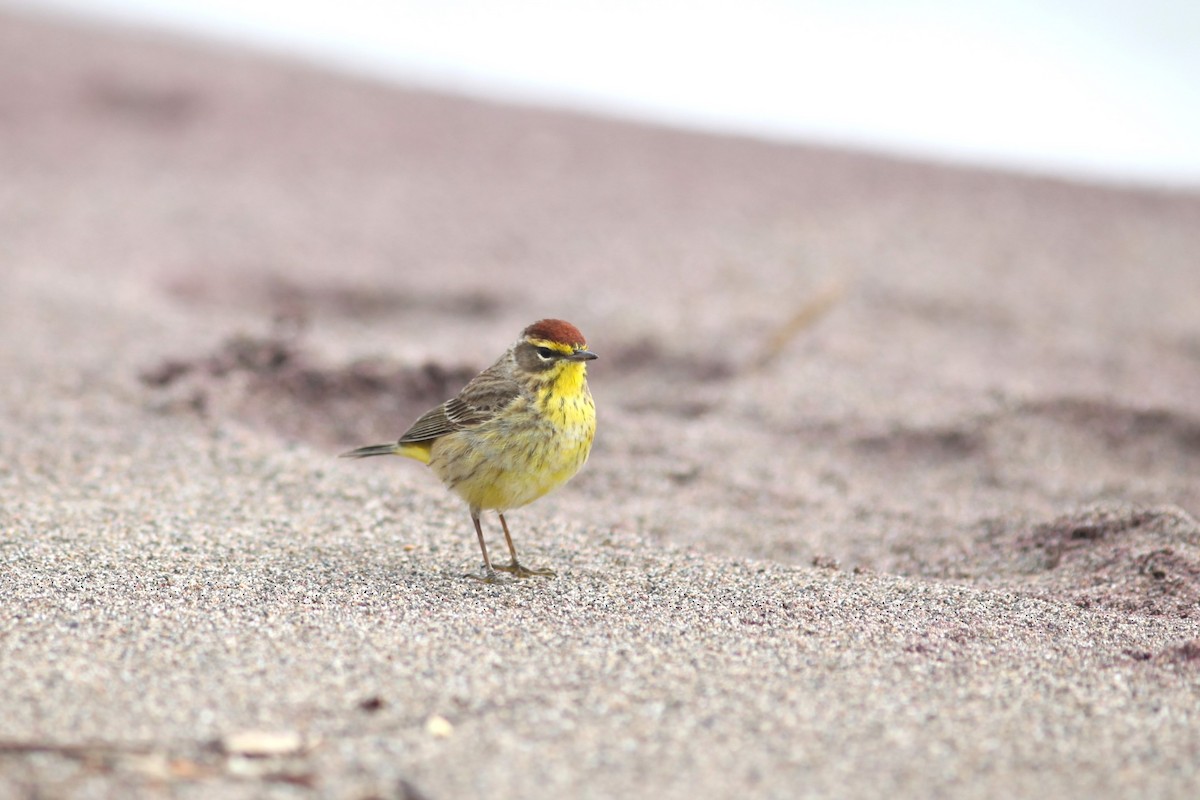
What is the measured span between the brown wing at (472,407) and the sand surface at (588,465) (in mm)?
406

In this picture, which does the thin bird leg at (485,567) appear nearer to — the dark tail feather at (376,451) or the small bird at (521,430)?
the small bird at (521,430)

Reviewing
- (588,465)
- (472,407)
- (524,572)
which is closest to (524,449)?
(472,407)

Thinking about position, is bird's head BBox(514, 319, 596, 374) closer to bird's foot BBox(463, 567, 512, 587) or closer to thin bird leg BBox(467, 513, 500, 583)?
thin bird leg BBox(467, 513, 500, 583)

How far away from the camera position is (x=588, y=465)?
5715mm

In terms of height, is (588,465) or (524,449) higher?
(524,449)

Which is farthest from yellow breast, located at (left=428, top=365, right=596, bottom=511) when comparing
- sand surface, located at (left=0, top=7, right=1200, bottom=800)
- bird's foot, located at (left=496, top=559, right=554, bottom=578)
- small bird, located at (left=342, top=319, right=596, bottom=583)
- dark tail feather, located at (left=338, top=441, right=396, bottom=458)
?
dark tail feather, located at (left=338, top=441, right=396, bottom=458)

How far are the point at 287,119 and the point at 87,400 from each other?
4846mm

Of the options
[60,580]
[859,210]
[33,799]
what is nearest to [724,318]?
[859,210]

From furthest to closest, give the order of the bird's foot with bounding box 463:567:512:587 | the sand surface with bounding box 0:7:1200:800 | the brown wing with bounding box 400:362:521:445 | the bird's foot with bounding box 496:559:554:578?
the brown wing with bounding box 400:362:521:445 → the bird's foot with bounding box 496:559:554:578 → the bird's foot with bounding box 463:567:512:587 → the sand surface with bounding box 0:7:1200:800

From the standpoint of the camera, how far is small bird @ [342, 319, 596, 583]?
430 centimetres

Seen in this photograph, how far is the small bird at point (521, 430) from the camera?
14.1 feet

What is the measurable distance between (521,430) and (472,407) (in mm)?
284

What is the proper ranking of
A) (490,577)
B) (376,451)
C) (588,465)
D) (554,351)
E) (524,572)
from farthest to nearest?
1. (588,465)
2. (376,451)
3. (554,351)
4. (524,572)
5. (490,577)

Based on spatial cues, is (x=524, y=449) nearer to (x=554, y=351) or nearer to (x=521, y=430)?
(x=521, y=430)
